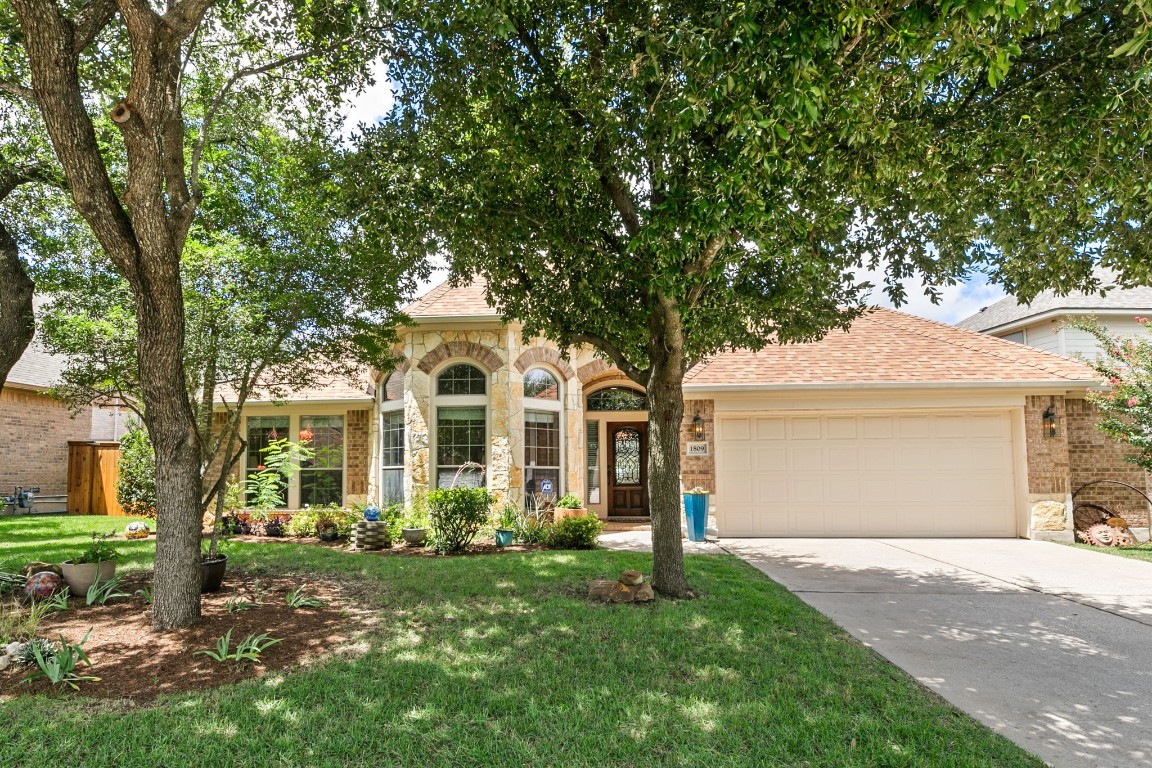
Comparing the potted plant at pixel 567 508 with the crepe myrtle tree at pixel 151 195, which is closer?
the crepe myrtle tree at pixel 151 195

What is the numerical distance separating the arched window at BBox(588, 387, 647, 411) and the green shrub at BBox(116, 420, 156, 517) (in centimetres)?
952

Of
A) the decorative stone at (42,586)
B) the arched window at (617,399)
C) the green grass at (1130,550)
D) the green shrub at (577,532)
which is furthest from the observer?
the arched window at (617,399)

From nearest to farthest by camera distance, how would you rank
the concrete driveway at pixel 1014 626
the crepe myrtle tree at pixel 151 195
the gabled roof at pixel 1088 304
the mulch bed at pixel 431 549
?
1. the concrete driveway at pixel 1014 626
2. the crepe myrtle tree at pixel 151 195
3. the mulch bed at pixel 431 549
4. the gabled roof at pixel 1088 304

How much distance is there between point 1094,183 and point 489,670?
19.2ft

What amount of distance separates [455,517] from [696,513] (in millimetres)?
3916

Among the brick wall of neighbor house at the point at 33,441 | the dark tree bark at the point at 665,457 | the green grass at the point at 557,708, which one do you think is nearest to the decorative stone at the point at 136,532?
the brick wall of neighbor house at the point at 33,441

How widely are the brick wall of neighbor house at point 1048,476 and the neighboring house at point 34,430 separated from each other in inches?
814

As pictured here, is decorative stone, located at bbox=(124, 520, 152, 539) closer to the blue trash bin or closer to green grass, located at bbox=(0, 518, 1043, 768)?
green grass, located at bbox=(0, 518, 1043, 768)

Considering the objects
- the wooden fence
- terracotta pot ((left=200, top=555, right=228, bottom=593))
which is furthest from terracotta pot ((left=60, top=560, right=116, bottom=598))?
the wooden fence

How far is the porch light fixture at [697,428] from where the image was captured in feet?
36.1

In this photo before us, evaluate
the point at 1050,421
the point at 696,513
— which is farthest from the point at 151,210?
the point at 1050,421

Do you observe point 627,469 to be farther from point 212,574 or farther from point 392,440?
point 212,574

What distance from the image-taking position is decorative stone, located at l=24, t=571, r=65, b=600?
19.2 ft

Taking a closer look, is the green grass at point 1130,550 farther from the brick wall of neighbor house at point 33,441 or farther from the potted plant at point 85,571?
the brick wall of neighbor house at point 33,441
